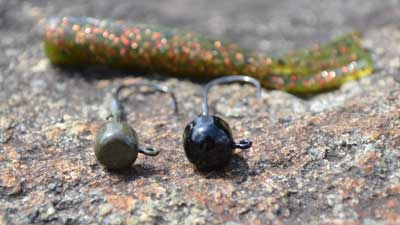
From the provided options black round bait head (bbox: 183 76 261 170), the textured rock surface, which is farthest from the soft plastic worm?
black round bait head (bbox: 183 76 261 170)

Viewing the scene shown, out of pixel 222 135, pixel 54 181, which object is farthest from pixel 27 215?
pixel 222 135

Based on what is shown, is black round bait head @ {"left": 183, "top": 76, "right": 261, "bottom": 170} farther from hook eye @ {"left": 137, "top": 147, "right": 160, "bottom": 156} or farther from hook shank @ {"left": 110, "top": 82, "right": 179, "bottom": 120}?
hook shank @ {"left": 110, "top": 82, "right": 179, "bottom": 120}

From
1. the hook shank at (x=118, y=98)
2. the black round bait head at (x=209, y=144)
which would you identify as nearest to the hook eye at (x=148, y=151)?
the black round bait head at (x=209, y=144)

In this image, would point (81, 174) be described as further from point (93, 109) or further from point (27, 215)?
point (93, 109)

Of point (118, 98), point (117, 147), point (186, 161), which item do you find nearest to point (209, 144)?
point (186, 161)

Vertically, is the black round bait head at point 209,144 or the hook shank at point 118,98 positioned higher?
the hook shank at point 118,98

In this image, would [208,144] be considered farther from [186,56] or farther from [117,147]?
[186,56]

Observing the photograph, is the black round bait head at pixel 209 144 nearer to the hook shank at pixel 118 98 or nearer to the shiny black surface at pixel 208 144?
the shiny black surface at pixel 208 144
